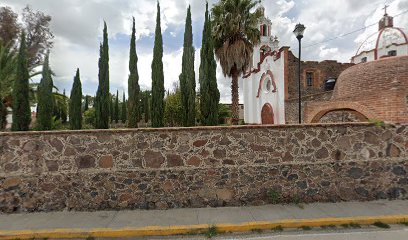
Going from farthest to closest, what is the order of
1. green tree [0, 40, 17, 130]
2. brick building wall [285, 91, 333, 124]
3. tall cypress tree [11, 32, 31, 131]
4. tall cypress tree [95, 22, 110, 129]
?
brick building wall [285, 91, 333, 124]
green tree [0, 40, 17, 130]
tall cypress tree [95, 22, 110, 129]
tall cypress tree [11, 32, 31, 131]

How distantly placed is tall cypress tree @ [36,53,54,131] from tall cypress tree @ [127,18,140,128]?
3.72 metres

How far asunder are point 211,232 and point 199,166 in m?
1.58

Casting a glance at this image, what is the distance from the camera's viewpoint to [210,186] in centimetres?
568

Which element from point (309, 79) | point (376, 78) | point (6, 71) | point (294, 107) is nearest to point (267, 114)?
point (294, 107)

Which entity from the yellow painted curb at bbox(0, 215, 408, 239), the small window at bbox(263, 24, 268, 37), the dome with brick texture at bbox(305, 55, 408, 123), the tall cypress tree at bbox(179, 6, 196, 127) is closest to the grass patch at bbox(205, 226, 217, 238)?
the yellow painted curb at bbox(0, 215, 408, 239)

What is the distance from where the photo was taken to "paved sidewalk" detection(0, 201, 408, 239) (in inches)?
181

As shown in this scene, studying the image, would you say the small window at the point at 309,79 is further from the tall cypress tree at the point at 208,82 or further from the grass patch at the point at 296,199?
the grass patch at the point at 296,199

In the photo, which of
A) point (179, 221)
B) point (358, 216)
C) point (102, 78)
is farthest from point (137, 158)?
point (102, 78)

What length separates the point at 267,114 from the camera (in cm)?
2283

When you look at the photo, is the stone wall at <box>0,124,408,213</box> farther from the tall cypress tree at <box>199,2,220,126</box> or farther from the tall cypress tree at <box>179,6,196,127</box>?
the tall cypress tree at <box>179,6,196,127</box>

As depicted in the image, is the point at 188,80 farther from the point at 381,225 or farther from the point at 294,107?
the point at 294,107

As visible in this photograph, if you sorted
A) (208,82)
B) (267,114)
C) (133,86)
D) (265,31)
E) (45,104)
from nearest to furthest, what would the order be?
(208,82) < (45,104) < (133,86) < (267,114) < (265,31)

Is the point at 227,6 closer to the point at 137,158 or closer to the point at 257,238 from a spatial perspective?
the point at 137,158

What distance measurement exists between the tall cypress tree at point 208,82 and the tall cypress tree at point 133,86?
12.8 ft
